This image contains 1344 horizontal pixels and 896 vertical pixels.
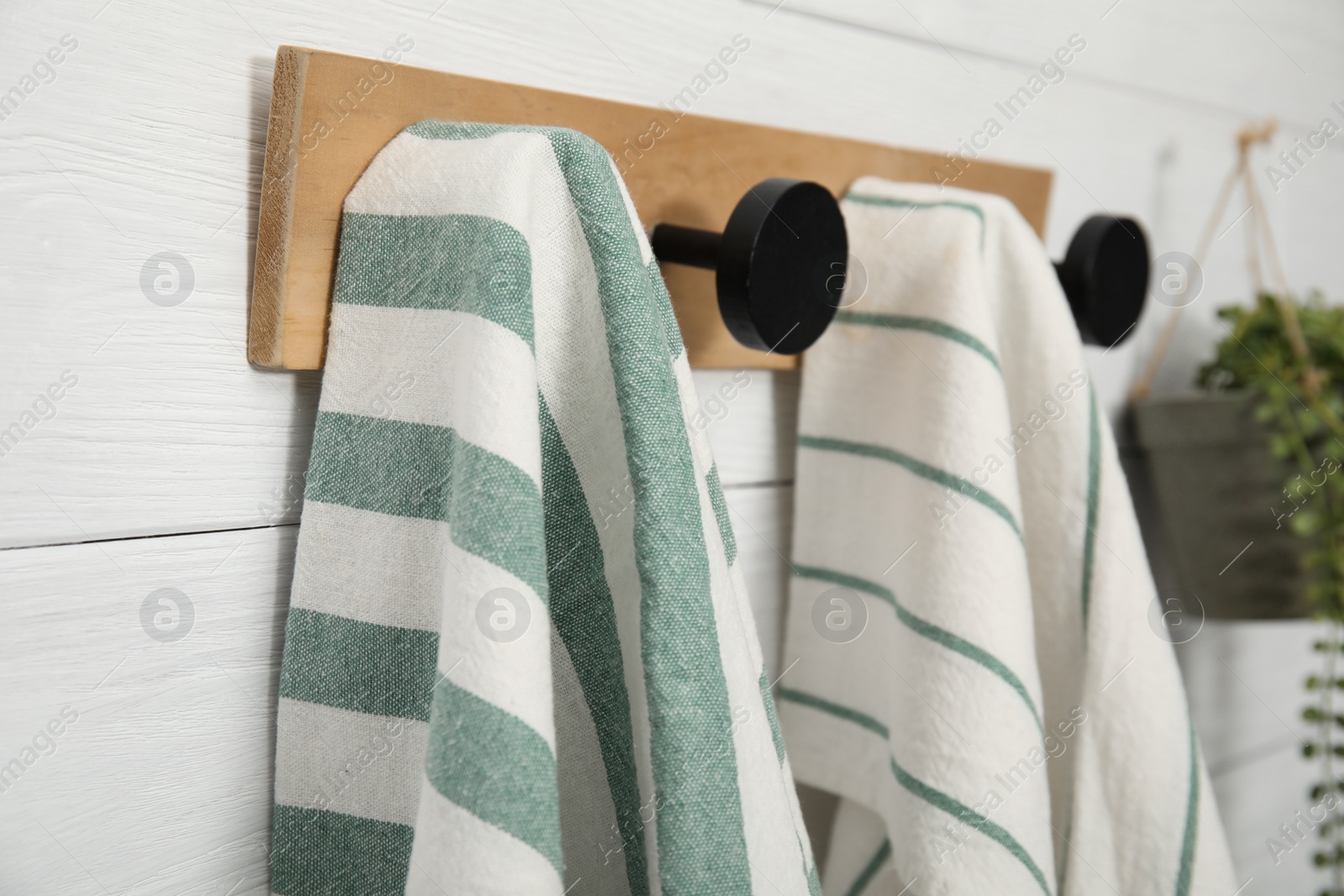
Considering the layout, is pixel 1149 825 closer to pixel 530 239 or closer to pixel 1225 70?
pixel 530 239

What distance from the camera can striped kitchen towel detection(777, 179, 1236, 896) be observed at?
1.20ft

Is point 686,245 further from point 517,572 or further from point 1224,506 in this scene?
point 1224,506

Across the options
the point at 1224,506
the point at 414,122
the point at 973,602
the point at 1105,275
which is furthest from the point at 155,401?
the point at 1224,506

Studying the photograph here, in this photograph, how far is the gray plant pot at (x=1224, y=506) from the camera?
0.55 meters

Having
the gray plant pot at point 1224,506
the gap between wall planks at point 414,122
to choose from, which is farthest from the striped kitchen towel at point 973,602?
the gray plant pot at point 1224,506

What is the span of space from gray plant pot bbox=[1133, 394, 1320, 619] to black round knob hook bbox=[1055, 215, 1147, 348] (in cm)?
13

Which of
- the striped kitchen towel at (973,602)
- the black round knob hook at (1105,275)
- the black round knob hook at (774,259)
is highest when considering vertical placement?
the black round knob hook at (1105,275)

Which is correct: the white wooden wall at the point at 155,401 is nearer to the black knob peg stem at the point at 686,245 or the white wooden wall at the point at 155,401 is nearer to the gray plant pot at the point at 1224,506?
the black knob peg stem at the point at 686,245

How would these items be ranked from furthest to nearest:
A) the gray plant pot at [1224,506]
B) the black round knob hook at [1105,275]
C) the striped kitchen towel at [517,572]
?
the gray plant pot at [1224,506], the black round knob hook at [1105,275], the striped kitchen towel at [517,572]

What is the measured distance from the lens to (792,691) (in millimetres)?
447

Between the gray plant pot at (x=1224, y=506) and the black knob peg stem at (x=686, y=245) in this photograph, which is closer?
the black knob peg stem at (x=686, y=245)

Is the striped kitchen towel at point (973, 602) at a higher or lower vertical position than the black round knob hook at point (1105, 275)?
lower

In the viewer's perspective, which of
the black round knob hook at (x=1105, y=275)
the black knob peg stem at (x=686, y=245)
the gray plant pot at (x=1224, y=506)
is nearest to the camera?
the black knob peg stem at (x=686, y=245)

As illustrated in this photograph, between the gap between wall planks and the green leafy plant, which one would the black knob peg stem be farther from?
the green leafy plant
